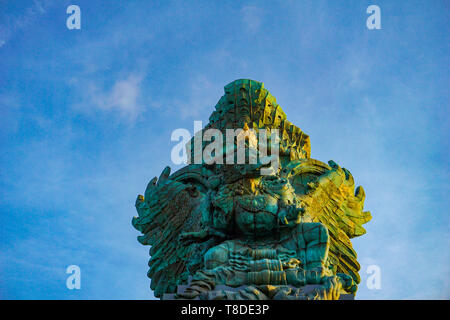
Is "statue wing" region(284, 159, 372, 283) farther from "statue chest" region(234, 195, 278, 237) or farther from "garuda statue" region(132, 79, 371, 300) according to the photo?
"statue chest" region(234, 195, 278, 237)

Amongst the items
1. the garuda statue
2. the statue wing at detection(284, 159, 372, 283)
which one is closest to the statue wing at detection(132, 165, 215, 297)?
the garuda statue

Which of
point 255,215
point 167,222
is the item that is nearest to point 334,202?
point 255,215

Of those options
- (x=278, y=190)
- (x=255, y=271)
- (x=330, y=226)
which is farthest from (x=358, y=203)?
(x=255, y=271)

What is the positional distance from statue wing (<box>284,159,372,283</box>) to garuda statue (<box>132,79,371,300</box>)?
0.02 meters

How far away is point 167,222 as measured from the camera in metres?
10.8

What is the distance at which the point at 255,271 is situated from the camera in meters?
8.14

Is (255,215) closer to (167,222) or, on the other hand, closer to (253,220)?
(253,220)

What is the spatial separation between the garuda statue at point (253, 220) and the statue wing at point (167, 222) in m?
0.02

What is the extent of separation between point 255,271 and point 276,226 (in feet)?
4.40

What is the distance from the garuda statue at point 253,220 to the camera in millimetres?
8008

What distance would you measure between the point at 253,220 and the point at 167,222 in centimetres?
237

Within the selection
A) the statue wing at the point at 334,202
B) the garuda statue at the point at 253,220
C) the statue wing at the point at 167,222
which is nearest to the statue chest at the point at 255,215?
the garuda statue at the point at 253,220
